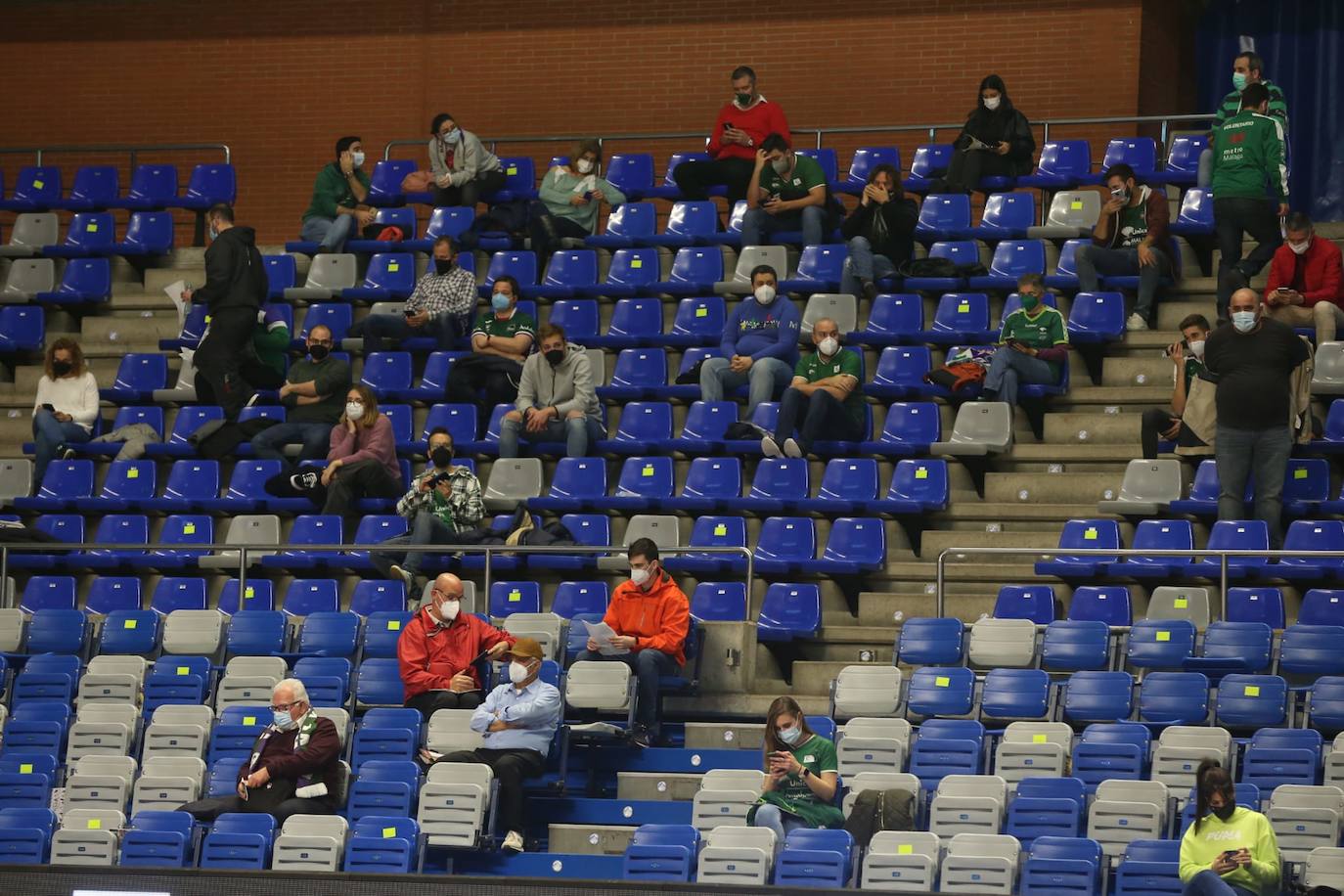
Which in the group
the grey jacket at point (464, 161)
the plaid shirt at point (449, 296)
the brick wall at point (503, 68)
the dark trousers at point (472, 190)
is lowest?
the plaid shirt at point (449, 296)

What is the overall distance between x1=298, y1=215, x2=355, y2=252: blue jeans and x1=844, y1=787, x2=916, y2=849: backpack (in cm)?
870

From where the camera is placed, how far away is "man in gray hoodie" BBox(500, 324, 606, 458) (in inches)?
597

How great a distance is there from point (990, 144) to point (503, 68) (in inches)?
208

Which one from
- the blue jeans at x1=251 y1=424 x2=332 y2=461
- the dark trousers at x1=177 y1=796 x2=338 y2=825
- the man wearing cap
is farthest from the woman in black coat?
the dark trousers at x1=177 y1=796 x2=338 y2=825

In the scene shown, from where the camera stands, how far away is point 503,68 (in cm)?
2044

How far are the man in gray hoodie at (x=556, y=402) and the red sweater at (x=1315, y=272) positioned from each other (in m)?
4.50

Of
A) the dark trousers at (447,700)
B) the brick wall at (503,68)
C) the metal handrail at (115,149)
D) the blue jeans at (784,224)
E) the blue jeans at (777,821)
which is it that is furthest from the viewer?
the metal handrail at (115,149)

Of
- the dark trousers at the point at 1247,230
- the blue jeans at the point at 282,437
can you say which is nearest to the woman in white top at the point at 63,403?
the blue jeans at the point at 282,437

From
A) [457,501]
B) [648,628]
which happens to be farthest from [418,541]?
[648,628]

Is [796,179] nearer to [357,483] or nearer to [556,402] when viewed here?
[556,402]

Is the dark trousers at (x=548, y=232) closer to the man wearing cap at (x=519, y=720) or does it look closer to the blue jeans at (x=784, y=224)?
the blue jeans at (x=784, y=224)

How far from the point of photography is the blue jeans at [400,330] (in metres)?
16.6

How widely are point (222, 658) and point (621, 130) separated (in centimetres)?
784

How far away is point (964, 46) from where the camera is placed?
1916 cm
